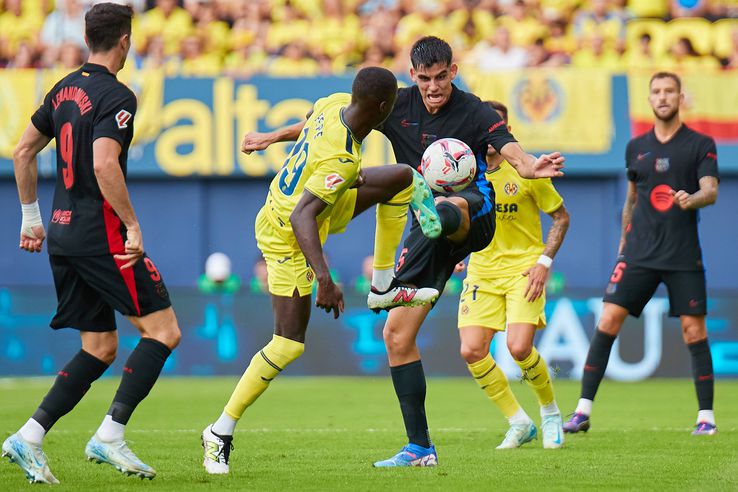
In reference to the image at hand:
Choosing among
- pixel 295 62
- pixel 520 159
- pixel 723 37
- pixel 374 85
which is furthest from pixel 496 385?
pixel 723 37

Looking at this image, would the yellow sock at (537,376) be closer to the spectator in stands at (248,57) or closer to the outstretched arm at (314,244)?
the outstretched arm at (314,244)

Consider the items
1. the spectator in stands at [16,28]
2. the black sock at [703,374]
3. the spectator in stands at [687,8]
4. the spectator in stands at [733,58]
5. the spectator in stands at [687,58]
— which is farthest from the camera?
the spectator in stands at [16,28]

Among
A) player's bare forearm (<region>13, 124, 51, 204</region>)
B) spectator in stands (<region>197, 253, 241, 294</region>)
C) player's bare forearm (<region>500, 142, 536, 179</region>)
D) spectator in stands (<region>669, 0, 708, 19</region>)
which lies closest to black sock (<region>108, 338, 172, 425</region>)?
player's bare forearm (<region>13, 124, 51, 204</region>)

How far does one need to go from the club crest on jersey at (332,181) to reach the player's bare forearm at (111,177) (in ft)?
3.20

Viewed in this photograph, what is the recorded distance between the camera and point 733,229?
1759cm

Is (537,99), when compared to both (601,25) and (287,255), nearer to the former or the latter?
(601,25)

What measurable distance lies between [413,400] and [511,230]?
6.95 ft

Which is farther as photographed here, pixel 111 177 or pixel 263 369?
pixel 263 369

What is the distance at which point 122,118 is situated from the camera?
5.81 meters

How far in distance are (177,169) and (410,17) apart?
4435mm

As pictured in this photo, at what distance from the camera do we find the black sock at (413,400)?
21.8ft

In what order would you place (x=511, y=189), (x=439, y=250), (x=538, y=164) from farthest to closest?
(x=511, y=189) → (x=439, y=250) → (x=538, y=164)

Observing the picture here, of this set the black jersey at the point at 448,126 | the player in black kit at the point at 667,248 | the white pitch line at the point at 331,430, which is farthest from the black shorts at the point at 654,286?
the black jersey at the point at 448,126

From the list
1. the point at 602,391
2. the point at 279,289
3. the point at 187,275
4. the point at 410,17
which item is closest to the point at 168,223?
the point at 187,275
